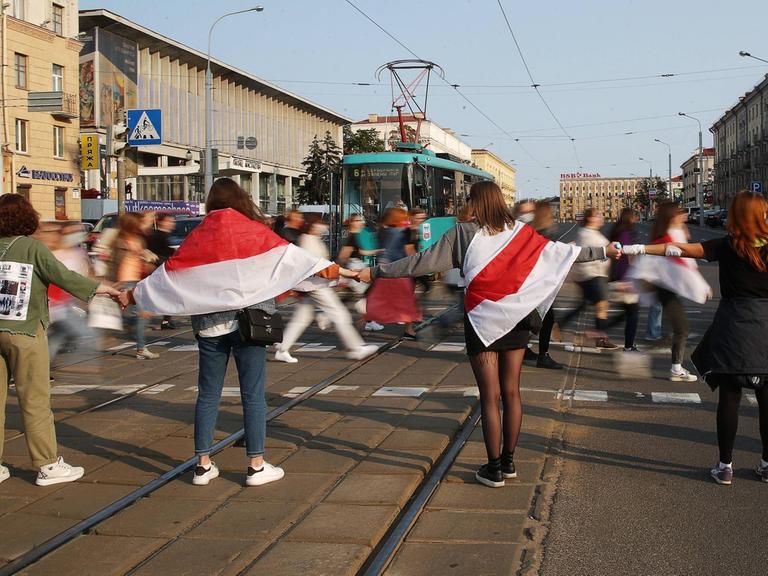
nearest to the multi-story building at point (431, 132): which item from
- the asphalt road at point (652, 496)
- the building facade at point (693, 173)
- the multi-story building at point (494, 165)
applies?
the multi-story building at point (494, 165)

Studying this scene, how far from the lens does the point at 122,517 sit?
5316 mm

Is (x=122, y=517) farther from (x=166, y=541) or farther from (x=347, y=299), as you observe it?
(x=347, y=299)

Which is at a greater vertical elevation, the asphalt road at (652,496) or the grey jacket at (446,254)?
the grey jacket at (446,254)

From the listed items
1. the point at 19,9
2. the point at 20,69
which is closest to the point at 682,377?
the point at 20,69

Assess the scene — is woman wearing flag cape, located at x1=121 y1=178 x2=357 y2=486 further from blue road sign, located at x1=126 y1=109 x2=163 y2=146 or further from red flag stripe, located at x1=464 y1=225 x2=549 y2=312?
blue road sign, located at x1=126 y1=109 x2=163 y2=146

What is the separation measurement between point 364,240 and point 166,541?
11.5 meters

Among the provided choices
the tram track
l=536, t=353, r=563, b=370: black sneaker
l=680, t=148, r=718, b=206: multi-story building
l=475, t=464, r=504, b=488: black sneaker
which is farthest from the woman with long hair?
l=680, t=148, r=718, b=206: multi-story building

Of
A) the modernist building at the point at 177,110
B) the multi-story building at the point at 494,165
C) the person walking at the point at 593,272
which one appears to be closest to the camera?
the person walking at the point at 593,272

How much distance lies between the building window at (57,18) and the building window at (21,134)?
16.9 feet

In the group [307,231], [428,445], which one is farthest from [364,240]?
[428,445]

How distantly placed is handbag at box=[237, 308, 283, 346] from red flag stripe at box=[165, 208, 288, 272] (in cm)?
35

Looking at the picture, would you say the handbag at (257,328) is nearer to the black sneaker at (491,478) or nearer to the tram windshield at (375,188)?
the black sneaker at (491,478)

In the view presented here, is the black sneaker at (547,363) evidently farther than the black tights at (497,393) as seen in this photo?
Yes

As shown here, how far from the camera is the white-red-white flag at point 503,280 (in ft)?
19.1
